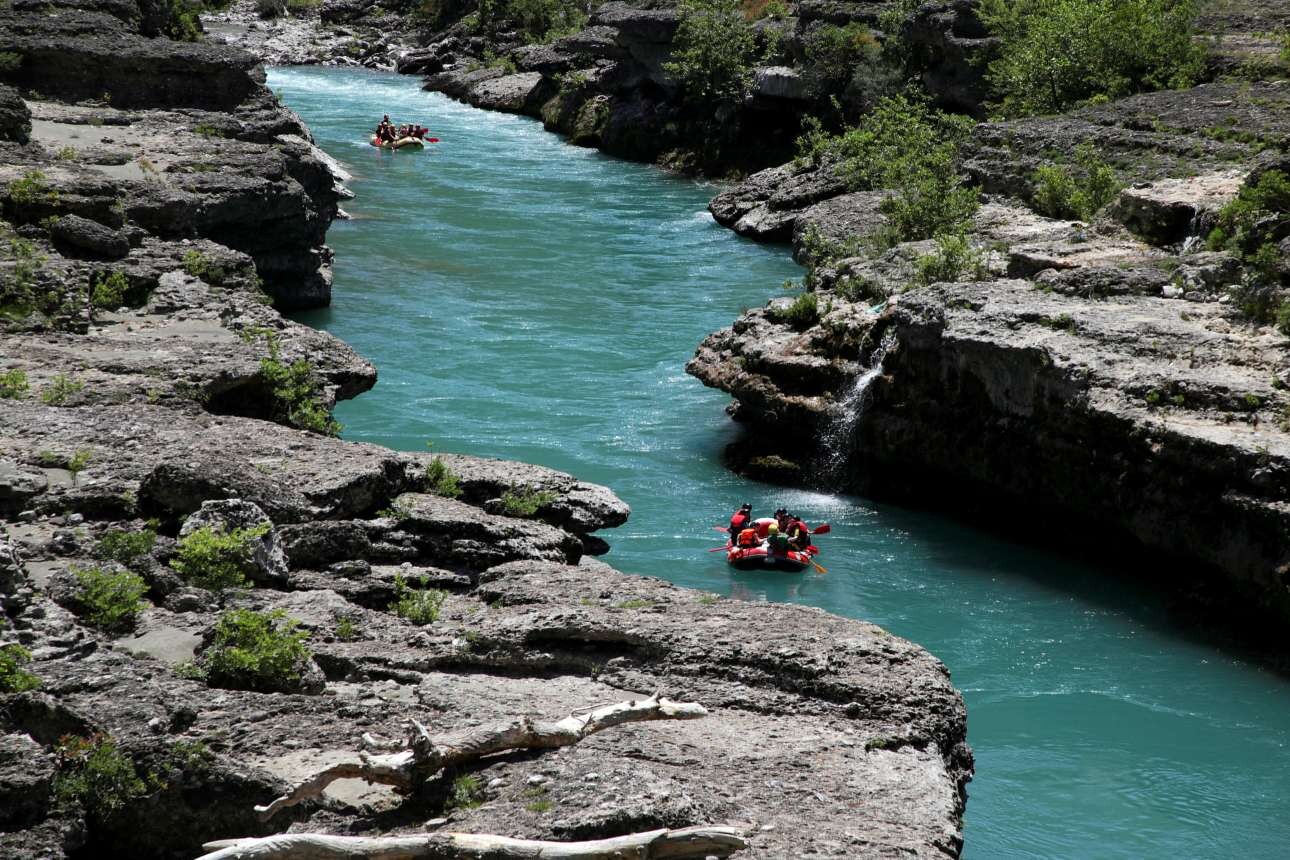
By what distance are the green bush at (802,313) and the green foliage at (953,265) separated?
1653mm

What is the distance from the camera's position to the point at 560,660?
10.2 meters

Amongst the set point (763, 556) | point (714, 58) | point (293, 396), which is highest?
point (714, 58)

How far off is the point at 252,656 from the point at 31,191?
10433mm

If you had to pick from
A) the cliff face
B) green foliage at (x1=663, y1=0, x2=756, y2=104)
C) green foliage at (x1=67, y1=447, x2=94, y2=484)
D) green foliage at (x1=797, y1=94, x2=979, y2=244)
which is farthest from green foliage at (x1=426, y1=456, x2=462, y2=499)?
green foliage at (x1=663, y1=0, x2=756, y2=104)

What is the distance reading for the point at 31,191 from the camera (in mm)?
17469

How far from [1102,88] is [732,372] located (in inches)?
558

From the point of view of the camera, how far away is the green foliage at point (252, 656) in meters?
9.26

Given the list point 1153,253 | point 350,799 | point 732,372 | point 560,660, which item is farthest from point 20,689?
point 1153,253

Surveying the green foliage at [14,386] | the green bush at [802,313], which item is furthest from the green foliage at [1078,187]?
the green foliage at [14,386]

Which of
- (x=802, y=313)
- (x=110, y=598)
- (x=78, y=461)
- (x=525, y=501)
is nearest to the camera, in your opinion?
(x=110, y=598)

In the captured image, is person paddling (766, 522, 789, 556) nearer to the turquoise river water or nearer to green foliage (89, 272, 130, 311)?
the turquoise river water

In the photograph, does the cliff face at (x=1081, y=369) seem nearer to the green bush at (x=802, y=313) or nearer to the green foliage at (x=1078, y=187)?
the green bush at (x=802, y=313)

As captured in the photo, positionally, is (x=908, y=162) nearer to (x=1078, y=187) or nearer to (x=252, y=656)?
(x=1078, y=187)

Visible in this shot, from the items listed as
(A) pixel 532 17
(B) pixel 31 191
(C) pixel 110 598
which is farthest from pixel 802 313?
(A) pixel 532 17
